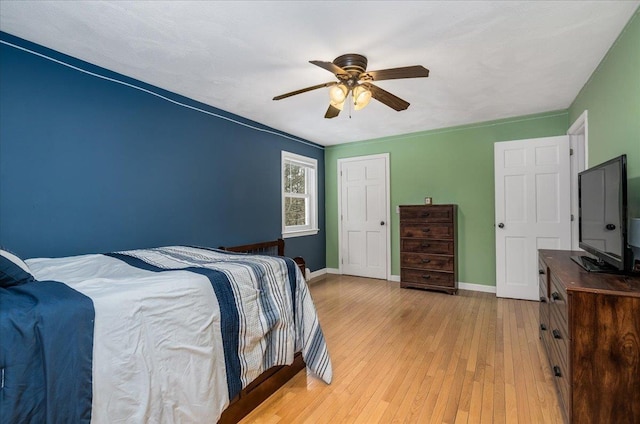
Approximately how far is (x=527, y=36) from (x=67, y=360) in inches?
122

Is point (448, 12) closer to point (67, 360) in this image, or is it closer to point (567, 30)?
point (567, 30)

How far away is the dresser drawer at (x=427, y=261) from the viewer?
4094 mm

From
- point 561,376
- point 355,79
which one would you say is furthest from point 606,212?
point 355,79

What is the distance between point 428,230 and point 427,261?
1.44 feet

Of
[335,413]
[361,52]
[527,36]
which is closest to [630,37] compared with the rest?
[527,36]

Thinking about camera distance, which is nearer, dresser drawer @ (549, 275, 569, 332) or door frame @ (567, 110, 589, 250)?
dresser drawer @ (549, 275, 569, 332)

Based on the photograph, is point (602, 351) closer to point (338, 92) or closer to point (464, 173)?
point (338, 92)

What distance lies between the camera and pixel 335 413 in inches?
68.9

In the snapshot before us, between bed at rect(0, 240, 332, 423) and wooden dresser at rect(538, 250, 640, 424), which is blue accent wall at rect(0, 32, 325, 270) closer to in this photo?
bed at rect(0, 240, 332, 423)

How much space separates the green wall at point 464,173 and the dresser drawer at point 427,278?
40cm

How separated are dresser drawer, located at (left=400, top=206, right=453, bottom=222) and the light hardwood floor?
1.17 metres

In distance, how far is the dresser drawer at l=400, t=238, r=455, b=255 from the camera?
4.11m

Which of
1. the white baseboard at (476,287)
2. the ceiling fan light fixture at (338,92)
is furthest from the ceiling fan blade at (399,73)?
the white baseboard at (476,287)

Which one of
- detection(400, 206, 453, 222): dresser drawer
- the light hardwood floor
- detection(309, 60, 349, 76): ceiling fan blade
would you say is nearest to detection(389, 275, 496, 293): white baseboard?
the light hardwood floor
